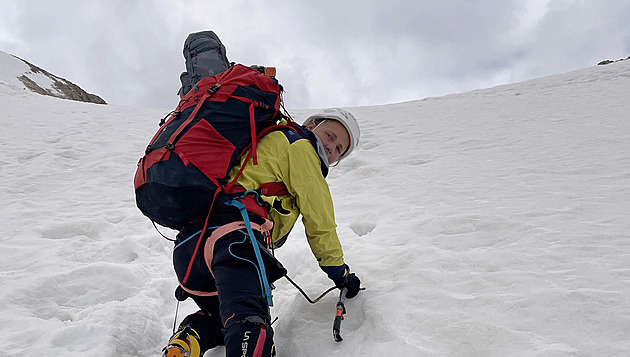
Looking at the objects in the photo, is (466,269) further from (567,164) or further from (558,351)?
(567,164)

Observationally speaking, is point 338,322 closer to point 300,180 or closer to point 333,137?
point 300,180

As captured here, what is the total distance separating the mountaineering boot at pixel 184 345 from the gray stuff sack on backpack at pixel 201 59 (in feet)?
7.79

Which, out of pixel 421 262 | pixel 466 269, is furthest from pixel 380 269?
pixel 466 269

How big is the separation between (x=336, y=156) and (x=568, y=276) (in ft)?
5.31

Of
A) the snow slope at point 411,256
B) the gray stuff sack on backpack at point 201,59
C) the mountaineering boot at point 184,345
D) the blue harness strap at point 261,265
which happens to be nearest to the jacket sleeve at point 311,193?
the blue harness strap at point 261,265

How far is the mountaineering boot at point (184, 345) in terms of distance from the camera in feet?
6.62

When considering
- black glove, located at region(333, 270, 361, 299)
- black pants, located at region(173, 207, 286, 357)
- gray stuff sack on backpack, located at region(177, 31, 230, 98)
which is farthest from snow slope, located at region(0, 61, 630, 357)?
gray stuff sack on backpack, located at region(177, 31, 230, 98)

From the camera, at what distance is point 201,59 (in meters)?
4.13

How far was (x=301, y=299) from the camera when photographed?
281cm

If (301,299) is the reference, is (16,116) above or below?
above

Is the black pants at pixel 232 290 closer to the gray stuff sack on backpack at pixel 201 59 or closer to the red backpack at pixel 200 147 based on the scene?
the red backpack at pixel 200 147

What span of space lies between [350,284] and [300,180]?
784 mm

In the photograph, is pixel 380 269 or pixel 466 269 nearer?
pixel 466 269

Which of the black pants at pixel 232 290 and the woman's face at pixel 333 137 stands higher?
the woman's face at pixel 333 137
